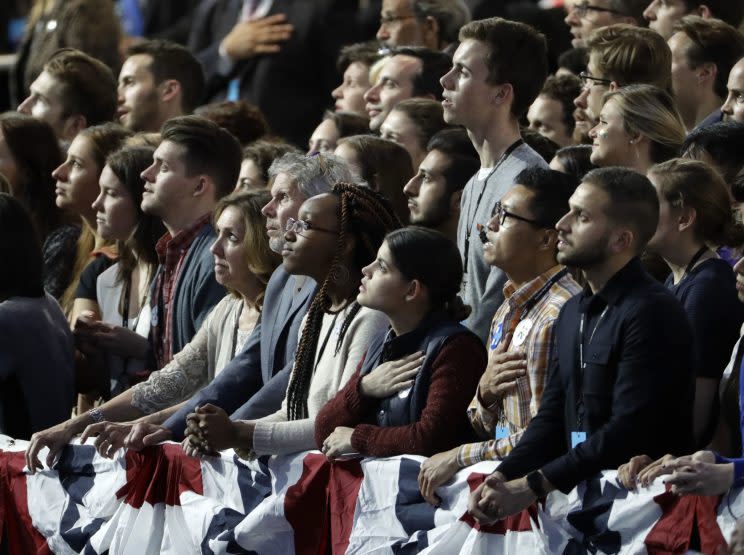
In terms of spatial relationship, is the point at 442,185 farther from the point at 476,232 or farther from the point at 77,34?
the point at 77,34

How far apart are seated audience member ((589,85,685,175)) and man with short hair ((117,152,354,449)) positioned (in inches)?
40.6

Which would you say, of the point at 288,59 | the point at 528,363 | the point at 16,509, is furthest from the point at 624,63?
the point at 288,59

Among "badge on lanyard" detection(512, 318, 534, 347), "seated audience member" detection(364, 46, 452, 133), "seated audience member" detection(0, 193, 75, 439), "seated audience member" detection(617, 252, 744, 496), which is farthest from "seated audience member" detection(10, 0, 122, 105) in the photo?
"seated audience member" detection(617, 252, 744, 496)

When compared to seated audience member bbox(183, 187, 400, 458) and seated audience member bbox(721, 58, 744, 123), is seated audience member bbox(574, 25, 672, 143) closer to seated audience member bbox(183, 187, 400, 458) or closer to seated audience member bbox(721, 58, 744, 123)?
seated audience member bbox(721, 58, 744, 123)

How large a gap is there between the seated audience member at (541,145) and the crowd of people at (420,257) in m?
0.02

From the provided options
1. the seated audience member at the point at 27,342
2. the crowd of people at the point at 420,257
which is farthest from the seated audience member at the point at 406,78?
the seated audience member at the point at 27,342

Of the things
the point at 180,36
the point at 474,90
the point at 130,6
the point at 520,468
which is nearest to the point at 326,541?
the point at 520,468

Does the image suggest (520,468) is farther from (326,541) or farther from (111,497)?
(111,497)

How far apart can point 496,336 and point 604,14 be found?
11.5 feet

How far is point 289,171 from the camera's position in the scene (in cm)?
693

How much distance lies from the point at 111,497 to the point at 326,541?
3.40 ft

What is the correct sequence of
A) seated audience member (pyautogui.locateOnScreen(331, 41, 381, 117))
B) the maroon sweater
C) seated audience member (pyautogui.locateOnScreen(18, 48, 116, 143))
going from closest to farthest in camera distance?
Result: the maroon sweater → seated audience member (pyautogui.locateOnScreen(331, 41, 381, 117)) → seated audience member (pyautogui.locateOnScreen(18, 48, 116, 143))

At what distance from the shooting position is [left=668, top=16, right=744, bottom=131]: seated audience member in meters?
7.63

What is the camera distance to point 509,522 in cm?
508
